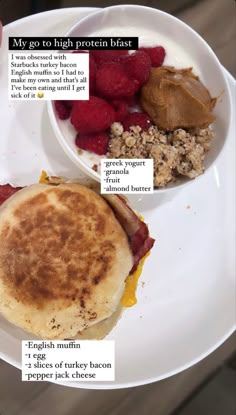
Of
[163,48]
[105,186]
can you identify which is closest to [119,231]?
[105,186]

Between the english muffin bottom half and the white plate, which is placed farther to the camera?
the white plate

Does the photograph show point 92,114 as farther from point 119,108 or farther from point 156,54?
point 156,54

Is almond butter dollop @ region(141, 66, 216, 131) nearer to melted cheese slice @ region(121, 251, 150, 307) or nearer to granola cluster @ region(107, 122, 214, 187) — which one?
granola cluster @ region(107, 122, 214, 187)

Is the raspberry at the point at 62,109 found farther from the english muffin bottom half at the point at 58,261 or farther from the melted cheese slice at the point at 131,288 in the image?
the melted cheese slice at the point at 131,288

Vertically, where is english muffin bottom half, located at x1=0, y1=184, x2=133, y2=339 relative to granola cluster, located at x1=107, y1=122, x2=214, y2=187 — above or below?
below

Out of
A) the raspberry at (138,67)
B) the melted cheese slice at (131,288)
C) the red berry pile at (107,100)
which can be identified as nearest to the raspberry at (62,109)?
the red berry pile at (107,100)

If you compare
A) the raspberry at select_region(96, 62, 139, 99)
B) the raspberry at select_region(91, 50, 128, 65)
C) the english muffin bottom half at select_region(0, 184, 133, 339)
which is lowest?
the english muffin bottom half at select_region(0, 184, 133, 339)

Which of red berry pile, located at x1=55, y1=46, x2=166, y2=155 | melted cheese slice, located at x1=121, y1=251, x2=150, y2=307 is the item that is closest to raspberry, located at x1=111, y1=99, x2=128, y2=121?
red berry pile, located at x1=55, y1=46, x2=166, y2=155
